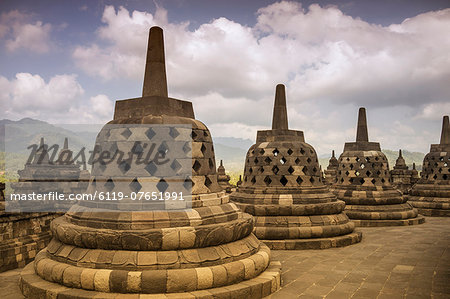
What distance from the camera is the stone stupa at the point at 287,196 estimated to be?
10.2 metres

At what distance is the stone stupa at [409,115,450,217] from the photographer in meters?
17.0

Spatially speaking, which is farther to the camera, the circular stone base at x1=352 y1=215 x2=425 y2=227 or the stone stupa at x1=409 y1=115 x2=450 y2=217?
→ the stone stupa at x1=409 y1=115 x2=450 y2=217

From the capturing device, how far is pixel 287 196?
35.9 feet

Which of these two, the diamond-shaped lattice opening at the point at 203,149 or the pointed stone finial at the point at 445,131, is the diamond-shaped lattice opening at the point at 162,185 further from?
the pointed stone finial at the point at 445,131

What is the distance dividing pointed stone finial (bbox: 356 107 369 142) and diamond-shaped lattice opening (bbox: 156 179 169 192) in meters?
12.2

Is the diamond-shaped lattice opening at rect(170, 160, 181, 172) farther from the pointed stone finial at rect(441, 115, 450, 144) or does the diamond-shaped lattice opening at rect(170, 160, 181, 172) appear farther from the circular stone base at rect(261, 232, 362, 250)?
the pointed stone finial at rect(441, 115, 450, 144)

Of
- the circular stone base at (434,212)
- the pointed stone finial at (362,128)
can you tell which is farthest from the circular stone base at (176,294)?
the circular stone base at (434,212)

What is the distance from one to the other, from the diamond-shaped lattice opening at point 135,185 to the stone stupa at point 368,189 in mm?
10346

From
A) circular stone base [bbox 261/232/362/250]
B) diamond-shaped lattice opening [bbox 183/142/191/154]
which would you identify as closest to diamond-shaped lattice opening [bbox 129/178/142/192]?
diamond-shaped lattice opening [bbox 183/142/191/154]

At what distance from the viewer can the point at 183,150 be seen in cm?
666

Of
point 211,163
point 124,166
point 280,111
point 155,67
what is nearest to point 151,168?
point 124,166

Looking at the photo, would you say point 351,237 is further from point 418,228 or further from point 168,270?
point 168,270

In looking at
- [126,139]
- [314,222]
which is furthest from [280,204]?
[126,139]

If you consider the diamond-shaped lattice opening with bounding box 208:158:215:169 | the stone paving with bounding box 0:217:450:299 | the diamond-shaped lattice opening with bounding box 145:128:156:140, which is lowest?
the stone paving with bounding box 0:217:450:299
